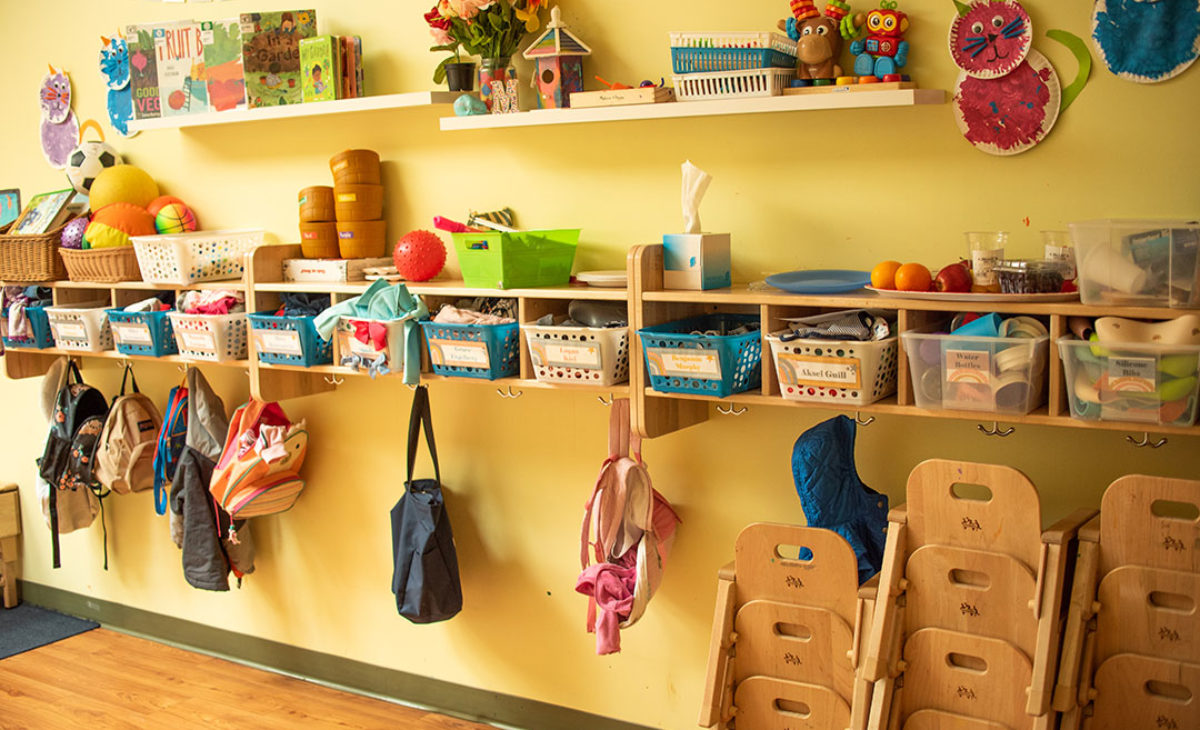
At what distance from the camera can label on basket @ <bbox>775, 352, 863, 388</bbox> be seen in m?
2.11

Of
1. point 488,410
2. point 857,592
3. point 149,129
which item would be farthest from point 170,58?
point 857,592

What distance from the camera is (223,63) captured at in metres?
3.22

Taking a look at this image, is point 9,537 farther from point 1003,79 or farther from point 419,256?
point 1003,79

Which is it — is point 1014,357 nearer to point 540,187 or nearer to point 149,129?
point 540,187

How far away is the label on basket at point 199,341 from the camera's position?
10.1 feet

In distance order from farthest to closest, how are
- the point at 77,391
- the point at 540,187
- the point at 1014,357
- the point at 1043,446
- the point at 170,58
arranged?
the point at 77,391
the point at 170,58
the point at 540,187
the point at 1043,446
the point at 1014,357

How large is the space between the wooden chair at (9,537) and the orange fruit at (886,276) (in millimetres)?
3506

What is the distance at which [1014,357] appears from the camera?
1.99 meters

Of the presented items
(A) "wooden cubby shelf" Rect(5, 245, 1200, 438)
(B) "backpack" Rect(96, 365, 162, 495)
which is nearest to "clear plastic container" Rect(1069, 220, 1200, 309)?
(A) "wooden cubby shelf" Rect(5, 245, 1200, 438)

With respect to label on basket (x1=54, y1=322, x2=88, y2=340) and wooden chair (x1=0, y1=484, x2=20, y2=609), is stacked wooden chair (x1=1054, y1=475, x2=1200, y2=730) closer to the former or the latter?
label on basket (x1=54, y1=322, x2=88, y2=340)

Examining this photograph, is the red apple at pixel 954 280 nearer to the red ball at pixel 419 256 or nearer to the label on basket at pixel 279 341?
the red ball at pixel 419 256

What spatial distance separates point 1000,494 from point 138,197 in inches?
107

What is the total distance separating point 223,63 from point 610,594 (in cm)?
188

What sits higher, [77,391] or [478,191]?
[478,191]
